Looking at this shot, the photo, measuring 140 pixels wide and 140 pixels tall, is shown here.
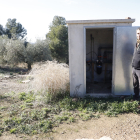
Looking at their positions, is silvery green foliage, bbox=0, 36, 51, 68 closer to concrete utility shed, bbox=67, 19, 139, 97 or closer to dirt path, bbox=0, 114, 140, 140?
concrete utility shed, bbox=67, 19, 139, 97

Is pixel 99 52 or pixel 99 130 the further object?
pixel 99 52

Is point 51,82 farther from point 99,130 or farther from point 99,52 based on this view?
point 99,52

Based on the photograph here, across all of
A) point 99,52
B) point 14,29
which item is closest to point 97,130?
point 99,52

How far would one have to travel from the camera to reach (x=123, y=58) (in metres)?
4.65

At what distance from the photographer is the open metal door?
452 cm

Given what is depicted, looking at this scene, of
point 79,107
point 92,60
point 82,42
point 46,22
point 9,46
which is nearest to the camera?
point 79,107

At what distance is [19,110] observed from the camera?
407 cm

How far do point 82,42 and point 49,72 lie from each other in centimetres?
141

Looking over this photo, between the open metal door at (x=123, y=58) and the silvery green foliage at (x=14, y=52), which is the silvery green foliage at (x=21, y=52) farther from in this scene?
the open metal door at (x=123, y=58)

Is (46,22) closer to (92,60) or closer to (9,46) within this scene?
(9,46)

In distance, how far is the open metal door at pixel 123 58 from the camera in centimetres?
452

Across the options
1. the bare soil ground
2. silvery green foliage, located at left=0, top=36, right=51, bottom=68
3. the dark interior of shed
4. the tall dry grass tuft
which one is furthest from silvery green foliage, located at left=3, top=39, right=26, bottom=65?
the bare soil ground

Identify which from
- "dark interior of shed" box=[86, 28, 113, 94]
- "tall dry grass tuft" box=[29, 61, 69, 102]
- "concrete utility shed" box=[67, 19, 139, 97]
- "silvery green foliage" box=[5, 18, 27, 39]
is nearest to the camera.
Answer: "concrete utility shed" box=[67, 19, 139, 97]

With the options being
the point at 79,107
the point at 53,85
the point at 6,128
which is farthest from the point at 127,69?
the point at 6,128
